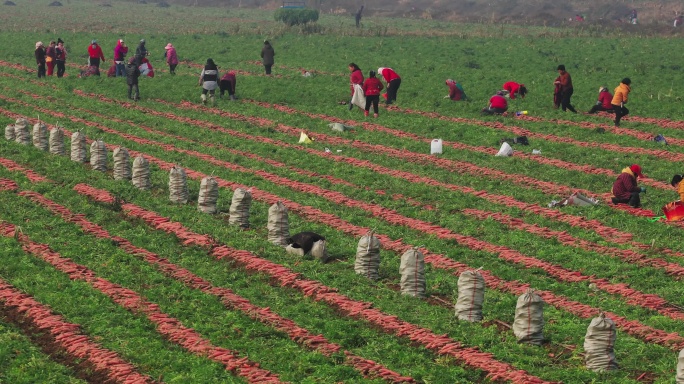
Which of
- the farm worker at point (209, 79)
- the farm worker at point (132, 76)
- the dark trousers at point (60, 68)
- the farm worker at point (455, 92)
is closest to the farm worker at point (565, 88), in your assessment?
the farm worker at point (455, 92)

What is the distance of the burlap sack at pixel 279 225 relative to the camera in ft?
64.8

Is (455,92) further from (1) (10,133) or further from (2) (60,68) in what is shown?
(2) (60,68)

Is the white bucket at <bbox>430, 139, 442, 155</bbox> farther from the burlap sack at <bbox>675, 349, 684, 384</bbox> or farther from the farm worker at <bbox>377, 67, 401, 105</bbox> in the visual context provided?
the burlap sack at <bbox>675, 349, 684, 384</bbox>

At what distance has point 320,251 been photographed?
18.8m

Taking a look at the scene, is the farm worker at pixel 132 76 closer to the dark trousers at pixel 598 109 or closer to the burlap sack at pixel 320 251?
the dark trousers at pixel 598 109

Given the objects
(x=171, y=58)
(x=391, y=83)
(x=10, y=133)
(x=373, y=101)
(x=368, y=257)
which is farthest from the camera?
(x=171, y=58)

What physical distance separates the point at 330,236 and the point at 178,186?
13.4 feet

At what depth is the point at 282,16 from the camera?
7356cm

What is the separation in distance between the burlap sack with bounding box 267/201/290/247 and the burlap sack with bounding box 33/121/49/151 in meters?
10.3

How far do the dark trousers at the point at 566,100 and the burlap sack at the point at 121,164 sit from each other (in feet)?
50.1

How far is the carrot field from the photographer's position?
1441cm

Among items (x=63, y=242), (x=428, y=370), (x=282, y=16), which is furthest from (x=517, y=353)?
(x=282, y=16)

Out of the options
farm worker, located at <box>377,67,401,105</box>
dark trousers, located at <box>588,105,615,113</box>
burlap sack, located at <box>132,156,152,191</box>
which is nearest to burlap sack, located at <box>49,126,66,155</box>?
burlap sack, located at <box>132,156,152,191</box>

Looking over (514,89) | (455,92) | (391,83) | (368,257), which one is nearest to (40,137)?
(391,83)
